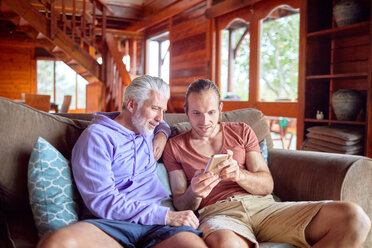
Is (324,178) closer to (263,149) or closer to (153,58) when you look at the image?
(263,149)

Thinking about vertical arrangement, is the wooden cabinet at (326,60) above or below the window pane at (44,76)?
below

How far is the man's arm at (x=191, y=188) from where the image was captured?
4.84ft

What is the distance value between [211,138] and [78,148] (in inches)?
28.3

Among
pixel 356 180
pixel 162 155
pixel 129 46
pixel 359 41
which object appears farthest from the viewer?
pixel 129 46

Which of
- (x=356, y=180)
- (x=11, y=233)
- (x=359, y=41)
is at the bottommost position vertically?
(x=11, y=233)

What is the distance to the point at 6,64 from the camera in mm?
10320

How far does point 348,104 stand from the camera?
2965 mm

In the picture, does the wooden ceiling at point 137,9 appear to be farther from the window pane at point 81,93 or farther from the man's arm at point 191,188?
the man's arm at point 191,188

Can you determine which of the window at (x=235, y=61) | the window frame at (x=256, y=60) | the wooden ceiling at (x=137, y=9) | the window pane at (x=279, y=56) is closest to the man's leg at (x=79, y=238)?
the window frame at (x=256, y=60)

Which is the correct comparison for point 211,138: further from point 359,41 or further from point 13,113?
point 359,41

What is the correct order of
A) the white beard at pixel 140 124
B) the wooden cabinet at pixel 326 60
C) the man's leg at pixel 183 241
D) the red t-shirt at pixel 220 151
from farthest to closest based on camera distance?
1. the wooden cabinet at pixel 326 60
2. the red t-shirt at pixel 220 151
3. the white beard at pixel 140 124
4. the man's leg at pixel 183 241

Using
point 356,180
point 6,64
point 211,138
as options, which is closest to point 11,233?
point 211,138

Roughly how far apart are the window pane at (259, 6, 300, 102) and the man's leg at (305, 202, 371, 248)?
2.98m

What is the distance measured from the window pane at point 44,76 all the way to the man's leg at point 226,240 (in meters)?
10.7
